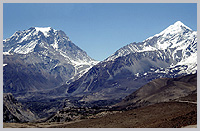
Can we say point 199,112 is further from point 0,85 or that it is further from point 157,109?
point 157,109

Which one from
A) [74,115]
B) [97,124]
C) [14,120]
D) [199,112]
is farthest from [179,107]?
[14,120]

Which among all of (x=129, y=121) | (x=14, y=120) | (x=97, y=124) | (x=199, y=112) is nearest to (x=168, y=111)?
(x=129, y=121)

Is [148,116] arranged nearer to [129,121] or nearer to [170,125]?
[129,121]

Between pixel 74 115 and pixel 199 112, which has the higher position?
pixel 199 112

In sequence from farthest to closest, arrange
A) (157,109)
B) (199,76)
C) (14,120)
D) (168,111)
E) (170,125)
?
(14,120), (157,109), (168,111), (170,125), (199,76)

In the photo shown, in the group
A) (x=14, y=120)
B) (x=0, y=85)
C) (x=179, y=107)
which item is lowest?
(x=14, y=120)

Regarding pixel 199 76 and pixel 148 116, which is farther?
pixel 148 116

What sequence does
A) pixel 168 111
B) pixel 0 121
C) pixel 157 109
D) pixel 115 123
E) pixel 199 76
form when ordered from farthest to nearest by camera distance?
pixel 157 109 < pixel 168 111 < pixel 115 123 < pixel 0 121 < pixel 199 76

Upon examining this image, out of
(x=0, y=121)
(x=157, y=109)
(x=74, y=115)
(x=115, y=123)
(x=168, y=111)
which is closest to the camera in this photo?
(x=0, y=121)

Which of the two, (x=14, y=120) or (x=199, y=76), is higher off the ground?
(x=199, y=76)

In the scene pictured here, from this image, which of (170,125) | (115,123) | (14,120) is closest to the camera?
(170,125)
